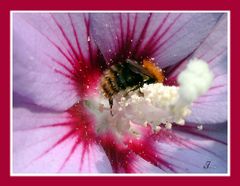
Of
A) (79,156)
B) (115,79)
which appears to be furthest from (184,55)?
(79,156)

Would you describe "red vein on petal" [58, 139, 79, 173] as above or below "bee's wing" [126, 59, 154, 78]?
below

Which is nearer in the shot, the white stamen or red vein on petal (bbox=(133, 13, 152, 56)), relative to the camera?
the white stamen

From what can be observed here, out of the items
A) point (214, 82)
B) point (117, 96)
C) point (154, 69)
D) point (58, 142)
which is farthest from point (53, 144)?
point (214, 82)

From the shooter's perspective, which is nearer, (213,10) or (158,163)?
(213,10)

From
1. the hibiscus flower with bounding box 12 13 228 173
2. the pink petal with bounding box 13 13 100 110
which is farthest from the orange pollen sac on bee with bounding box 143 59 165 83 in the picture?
the pink petal with bounding box 13 13 100 110

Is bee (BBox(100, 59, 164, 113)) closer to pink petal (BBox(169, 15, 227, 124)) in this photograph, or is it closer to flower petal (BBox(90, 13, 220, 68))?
flower petal (BBox(90, 13, 220, 68))

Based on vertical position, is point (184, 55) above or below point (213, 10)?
below

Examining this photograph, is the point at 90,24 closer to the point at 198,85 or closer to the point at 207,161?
the point at 198,85
